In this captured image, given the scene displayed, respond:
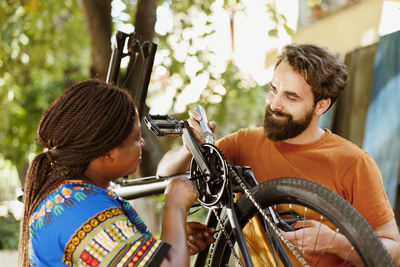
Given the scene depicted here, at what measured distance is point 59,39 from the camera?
521 cm

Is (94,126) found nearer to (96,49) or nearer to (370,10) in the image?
(96,49)

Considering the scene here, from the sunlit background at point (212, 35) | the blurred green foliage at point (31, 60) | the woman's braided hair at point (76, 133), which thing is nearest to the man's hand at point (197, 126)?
the woman's braided hair at point (76, 133)

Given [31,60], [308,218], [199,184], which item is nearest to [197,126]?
[199,184]

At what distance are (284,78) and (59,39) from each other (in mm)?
4018

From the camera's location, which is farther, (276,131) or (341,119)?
(341,119)

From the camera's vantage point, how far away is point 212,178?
4.58 ft

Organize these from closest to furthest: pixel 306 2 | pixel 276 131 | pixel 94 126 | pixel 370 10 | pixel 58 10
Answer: pixel 94 126, pixel 276 131, pixel 58 10, pixel 370 10, pixel 306 2

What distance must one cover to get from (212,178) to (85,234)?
0.43 meters

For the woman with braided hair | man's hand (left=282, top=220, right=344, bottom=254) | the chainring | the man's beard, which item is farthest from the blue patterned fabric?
the woman with braided hair

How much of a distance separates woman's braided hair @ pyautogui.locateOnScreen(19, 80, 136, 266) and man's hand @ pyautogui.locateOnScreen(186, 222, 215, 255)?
438mm

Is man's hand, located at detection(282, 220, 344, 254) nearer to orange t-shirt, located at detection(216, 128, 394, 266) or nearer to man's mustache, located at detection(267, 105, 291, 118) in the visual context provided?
orange t-shirt, located at detection(216, 128, 394, 266)

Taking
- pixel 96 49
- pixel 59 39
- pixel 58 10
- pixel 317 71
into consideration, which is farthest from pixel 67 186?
pixel 59 39

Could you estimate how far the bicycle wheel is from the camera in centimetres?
105

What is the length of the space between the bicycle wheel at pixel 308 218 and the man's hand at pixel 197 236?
0.04 metres
